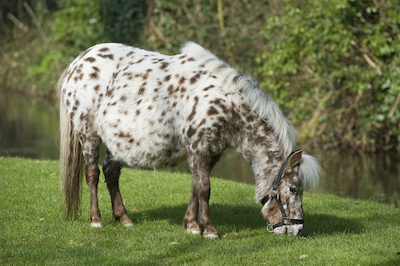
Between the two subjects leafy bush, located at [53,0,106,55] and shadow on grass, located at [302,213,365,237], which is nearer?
shadow on grass, located at [302,213,365,237]

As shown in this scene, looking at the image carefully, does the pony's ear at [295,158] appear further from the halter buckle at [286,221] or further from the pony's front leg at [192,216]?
the pony's front leg at [192,216]

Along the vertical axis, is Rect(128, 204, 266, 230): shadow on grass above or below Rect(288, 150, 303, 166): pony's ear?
below

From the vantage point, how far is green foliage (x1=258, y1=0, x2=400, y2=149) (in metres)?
10.9

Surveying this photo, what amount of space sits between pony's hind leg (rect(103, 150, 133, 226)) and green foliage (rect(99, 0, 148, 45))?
1410 cm

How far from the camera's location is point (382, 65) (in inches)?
444

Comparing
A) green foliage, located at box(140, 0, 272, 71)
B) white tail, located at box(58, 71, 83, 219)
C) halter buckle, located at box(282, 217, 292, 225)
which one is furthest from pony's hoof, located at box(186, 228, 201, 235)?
green foliage, located at box(140, 0, 272, 71)

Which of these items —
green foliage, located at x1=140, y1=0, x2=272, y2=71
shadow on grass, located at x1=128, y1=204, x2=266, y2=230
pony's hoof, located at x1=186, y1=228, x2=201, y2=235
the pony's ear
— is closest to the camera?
the pony's ear

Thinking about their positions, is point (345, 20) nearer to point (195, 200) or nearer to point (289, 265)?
point (195, 200)

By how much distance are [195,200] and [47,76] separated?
19.3 meters

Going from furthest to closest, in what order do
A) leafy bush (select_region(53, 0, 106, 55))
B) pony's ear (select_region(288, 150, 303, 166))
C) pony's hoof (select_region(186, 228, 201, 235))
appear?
leafy bush (select_region(53, 0, 106, 55)), pony's hoof (select_region(186, 228, 201, 235)), pony's ear (select_region(288, 150, 303, 166))

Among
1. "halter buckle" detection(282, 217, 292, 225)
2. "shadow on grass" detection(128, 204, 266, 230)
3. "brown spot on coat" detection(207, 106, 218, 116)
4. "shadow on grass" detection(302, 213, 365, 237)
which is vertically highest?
"brown spot on coat" detection(207, 106, 218, 116)

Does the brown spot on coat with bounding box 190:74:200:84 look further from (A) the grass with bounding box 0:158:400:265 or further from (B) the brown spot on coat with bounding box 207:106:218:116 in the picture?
(A) the grass with bounding box 0:158:400:265

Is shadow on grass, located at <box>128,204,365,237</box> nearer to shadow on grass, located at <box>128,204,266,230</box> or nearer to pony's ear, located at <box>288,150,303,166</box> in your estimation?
shadow on grass, located at <box>128,204,266,230</box>

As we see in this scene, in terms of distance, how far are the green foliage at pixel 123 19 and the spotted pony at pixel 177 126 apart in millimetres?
13875
